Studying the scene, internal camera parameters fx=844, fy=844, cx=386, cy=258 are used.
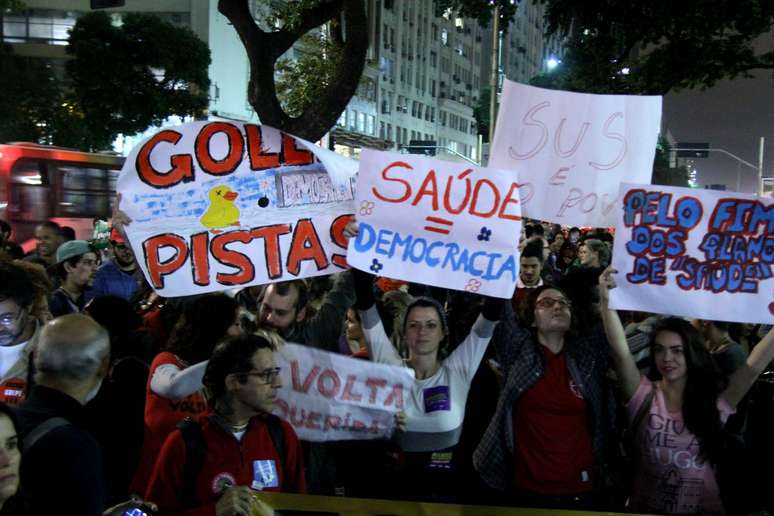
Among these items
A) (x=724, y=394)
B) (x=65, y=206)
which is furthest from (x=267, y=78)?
(x=65, y=206)

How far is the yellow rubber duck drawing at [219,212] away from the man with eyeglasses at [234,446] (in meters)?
1.19

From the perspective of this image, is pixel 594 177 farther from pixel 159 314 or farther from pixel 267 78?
pixel 267 78

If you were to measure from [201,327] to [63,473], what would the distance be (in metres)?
1.64

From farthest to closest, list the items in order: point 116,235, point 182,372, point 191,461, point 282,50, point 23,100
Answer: point 23,100 → point 282,50 → point 116,235 → point 182,372 → point 191,461

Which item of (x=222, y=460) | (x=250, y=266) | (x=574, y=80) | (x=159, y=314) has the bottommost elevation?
(x=222, y=460)

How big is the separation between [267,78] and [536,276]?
6.27 m

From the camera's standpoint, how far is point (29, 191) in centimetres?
2067

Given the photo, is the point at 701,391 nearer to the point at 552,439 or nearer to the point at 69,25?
the point at 552,439

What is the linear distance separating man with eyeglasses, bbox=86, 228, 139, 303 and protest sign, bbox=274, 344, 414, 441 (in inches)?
166

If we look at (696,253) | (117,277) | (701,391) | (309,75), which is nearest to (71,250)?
(117,277)

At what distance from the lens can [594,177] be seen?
473 cm

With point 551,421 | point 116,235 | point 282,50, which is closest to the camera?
point 551,421

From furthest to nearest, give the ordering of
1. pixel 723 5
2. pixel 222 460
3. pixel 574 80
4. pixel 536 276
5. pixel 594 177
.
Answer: pixel 574 80 → pixel 723 5 → pixel 536 276 → pixel 594 177 → pixel 222 460

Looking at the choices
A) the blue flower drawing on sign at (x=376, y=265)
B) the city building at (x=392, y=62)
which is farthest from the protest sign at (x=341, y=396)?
the city building at (x=392, y=62)
